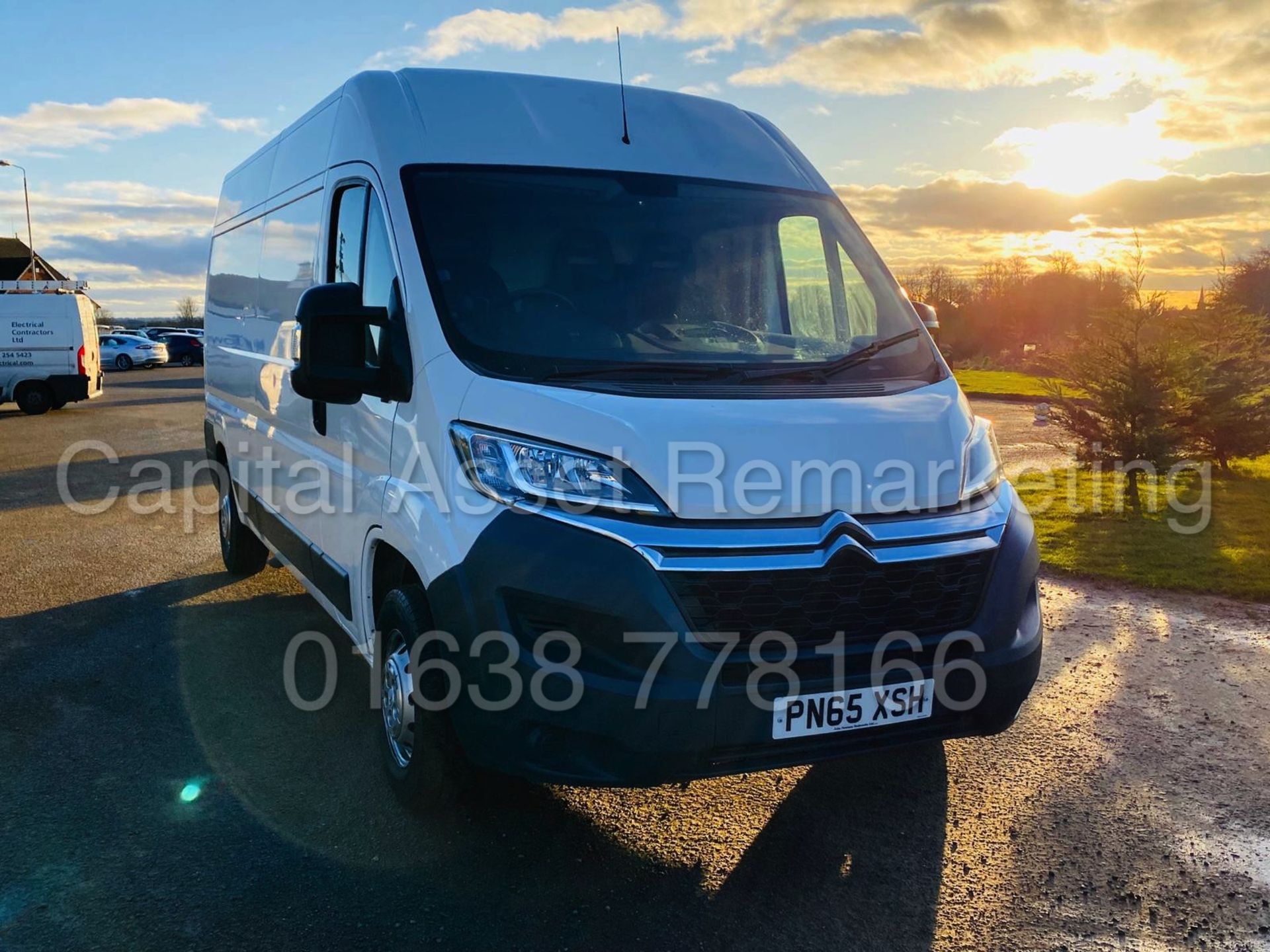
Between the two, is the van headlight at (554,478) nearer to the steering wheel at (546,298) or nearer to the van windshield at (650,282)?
the van windshield at (650,282)

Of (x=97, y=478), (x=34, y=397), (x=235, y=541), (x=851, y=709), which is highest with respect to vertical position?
(x=34, y=397)

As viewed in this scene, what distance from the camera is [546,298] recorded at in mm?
3768

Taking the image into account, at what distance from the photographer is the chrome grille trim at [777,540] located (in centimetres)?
304

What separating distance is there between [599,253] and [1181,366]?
28.7 feet

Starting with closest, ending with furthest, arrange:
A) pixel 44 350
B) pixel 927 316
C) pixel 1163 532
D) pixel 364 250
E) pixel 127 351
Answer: pixel 364 250
pixel 927 316
pixel 1163 532
pixel 44 350
pixel 127 351

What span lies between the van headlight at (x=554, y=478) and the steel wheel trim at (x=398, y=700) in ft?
2.67

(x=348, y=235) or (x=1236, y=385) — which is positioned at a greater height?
(x=348, y=235)

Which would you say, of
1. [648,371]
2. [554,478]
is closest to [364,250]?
[648,371]

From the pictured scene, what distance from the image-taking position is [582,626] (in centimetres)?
304

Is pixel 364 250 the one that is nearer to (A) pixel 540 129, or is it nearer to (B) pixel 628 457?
(A) pixel 540 129

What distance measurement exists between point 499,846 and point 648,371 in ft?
5.53

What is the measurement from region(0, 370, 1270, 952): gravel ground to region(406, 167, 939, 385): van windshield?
1600 millimetres

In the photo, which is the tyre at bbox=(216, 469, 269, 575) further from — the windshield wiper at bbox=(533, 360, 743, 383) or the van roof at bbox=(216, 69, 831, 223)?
the windshield wiper at bbox=(533, 360, 743, 383)

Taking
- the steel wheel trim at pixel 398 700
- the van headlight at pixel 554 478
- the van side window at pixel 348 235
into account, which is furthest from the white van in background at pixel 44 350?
the van headlight at pixel 554 478
